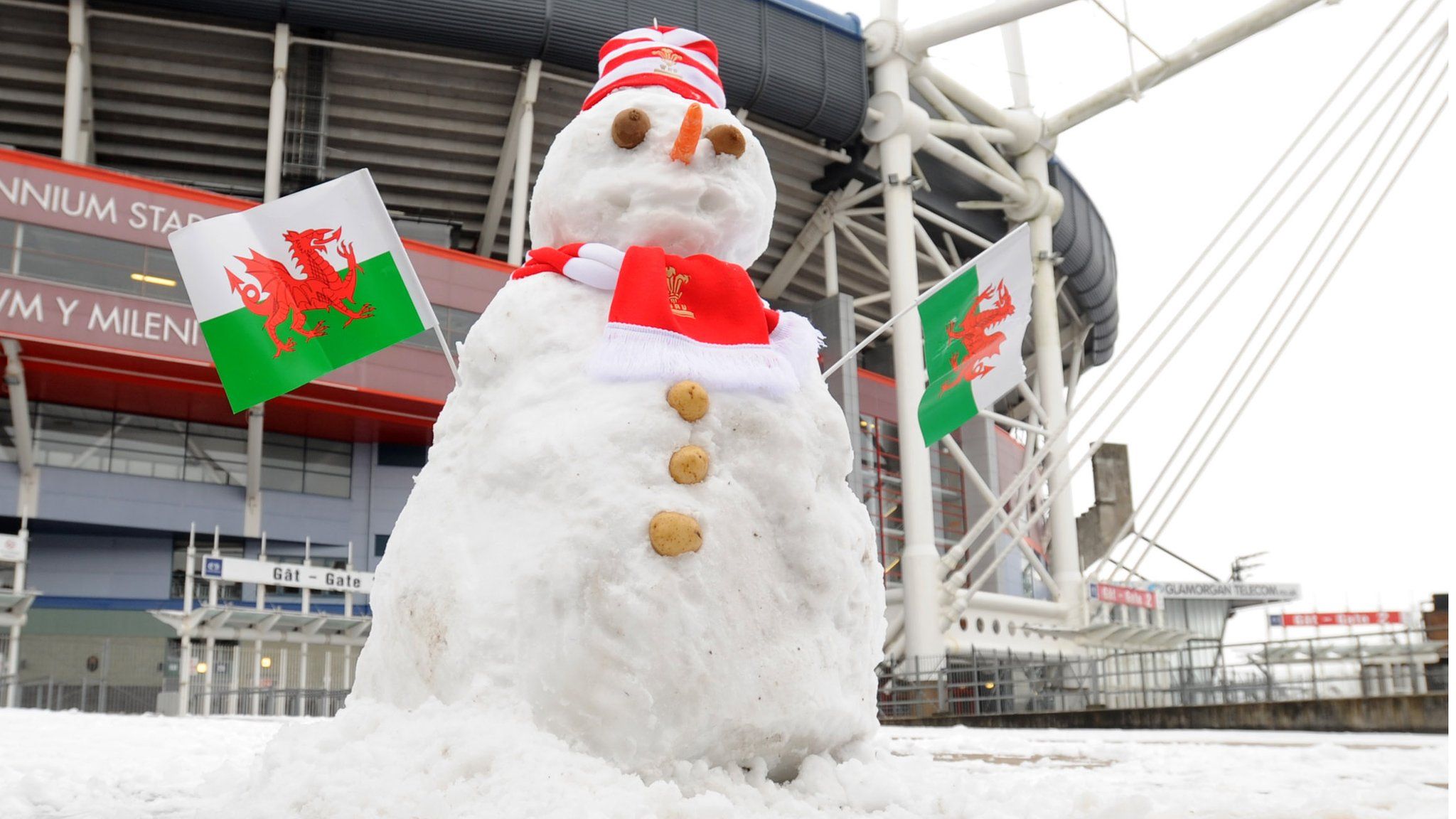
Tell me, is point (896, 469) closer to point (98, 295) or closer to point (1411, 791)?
point (98, 295)

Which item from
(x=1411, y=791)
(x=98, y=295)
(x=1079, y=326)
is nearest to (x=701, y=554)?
(x=1411, y=791)

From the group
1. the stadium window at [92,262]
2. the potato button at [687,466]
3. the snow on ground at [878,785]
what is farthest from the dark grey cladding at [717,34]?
the potato button at [687,466]

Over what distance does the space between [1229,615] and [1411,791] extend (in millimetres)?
41572

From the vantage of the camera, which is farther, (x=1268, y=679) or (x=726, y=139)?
(x=1268, y=679)

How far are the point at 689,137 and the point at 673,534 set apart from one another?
1654mm

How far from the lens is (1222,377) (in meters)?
12.5

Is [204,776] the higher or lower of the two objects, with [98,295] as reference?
lower

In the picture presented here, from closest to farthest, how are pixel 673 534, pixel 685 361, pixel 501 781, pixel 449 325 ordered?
pixel 501 781 → pixel 673 534 → pixel 685 361 → pixel 449 325

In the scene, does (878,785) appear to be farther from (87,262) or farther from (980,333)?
(87,262)

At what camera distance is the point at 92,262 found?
18844mm

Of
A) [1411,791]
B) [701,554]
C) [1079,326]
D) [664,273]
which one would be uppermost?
[1079,326]

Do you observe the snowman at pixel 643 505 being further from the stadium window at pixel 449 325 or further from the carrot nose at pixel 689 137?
the stadium window at pixel 449 325

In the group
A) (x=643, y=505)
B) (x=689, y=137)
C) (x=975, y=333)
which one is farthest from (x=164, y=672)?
(x=643, y=505)

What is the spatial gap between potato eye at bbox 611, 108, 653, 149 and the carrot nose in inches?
5.9
